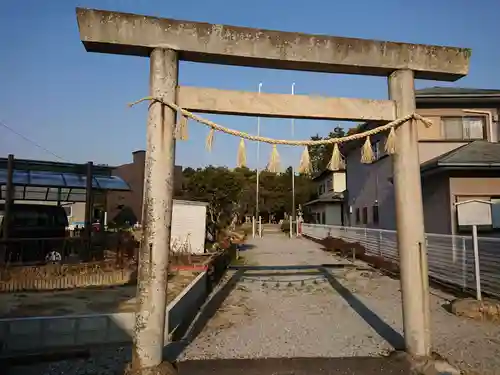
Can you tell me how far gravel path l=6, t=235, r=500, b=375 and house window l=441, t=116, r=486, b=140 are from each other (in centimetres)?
873

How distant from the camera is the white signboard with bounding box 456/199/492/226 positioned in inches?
284

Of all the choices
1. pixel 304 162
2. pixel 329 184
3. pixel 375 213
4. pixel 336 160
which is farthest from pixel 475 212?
pixel 329 184

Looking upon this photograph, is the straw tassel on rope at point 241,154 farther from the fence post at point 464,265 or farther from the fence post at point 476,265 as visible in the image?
the fence post at point 464,265

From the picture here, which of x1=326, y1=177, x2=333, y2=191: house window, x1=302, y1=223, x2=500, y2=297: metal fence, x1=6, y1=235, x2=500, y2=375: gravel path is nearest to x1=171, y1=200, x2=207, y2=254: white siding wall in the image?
x1=6, y1=235, x2=500, y2=375: gravel path

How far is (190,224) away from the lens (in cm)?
1567

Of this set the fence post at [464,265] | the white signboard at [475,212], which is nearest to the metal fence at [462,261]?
the fence post at [464,265]

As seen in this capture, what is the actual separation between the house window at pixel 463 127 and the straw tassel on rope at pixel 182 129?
45.6ft

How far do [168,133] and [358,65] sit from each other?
2455mm

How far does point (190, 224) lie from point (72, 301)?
26.6 ft

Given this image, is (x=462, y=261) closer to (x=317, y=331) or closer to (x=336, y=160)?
(x=317, y=331)

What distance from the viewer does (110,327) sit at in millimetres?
5641

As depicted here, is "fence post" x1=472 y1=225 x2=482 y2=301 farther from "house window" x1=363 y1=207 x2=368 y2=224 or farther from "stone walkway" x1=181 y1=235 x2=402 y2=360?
"house window" x1=363 y1=207 x2=368 y2=224

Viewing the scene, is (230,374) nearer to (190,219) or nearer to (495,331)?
(495,331)

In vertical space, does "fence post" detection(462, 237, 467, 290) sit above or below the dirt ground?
above
